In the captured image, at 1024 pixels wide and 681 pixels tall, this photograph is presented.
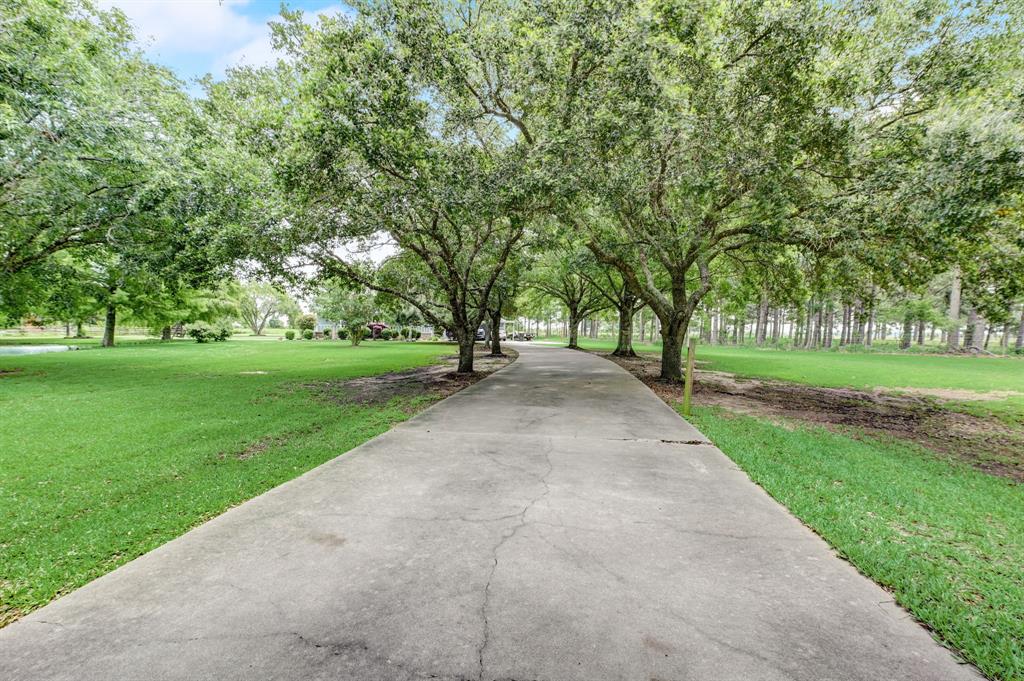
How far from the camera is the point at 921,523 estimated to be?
13.1 feet

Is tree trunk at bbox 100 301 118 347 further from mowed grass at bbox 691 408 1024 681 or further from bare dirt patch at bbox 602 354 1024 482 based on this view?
mowed grass at bbox 691 408 1024 681

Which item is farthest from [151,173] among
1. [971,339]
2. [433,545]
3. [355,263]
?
[971,339]

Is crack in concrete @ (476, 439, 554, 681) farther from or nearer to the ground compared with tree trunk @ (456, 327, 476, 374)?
nearer to the ground

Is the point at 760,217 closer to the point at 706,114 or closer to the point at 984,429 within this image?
the point at 706,114

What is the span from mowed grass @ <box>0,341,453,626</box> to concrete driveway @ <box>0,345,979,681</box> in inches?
14.2

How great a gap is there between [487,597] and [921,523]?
420 cm

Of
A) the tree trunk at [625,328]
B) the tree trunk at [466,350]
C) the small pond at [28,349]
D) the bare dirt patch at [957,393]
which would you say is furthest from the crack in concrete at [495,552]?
the small pond at [28,349]

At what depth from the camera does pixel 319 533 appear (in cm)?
353

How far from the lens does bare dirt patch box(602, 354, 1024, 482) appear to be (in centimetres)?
699

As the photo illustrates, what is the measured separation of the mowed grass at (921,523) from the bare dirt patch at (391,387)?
7232 millimetres

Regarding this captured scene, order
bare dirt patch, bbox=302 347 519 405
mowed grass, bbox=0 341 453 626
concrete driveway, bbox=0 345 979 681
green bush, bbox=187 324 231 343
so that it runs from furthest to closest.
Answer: green bush, bbox=187 324 231 343
bare dirt patch, bbox=302 347 519 405
mowed grass, bbox=0 341 453 626
concrete driveway, bbox=0 345 979 681

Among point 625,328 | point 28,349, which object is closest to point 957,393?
point 625,328

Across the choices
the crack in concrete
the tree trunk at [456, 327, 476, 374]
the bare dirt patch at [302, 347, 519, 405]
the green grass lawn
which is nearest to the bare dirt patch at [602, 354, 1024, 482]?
the green grass lawn

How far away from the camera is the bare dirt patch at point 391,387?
10539 millimetres
